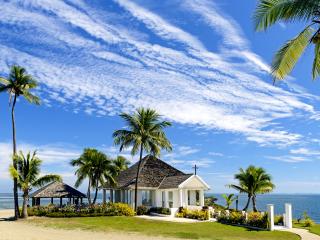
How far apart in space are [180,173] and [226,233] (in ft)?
67.2

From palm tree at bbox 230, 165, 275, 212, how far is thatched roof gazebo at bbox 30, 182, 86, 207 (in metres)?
15.3

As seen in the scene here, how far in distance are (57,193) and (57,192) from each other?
0.15 m

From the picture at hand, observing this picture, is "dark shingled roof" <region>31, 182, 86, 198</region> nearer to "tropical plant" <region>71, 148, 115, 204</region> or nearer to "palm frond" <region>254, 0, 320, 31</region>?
"tropical plant" <region>71, 148, 115, 204</region>

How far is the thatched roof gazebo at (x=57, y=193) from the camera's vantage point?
4169 cm

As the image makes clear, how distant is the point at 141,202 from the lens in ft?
139

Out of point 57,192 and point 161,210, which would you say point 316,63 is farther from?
point 57,192

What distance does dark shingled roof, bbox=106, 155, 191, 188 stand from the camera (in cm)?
4188

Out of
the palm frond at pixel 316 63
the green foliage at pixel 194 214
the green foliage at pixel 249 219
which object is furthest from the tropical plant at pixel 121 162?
the palm frond at pixel 316 63

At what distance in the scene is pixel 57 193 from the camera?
42.0 metres

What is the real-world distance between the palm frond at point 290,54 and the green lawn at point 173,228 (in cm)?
1276

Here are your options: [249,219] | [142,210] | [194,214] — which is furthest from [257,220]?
[142,210]

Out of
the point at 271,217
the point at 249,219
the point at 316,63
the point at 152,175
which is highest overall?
the point at 316,63

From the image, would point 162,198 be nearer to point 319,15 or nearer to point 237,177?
point 237,177

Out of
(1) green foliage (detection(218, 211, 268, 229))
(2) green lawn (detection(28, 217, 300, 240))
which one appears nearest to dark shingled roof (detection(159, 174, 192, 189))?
(2) green lawn (detection(28, 217, 300, 240))
